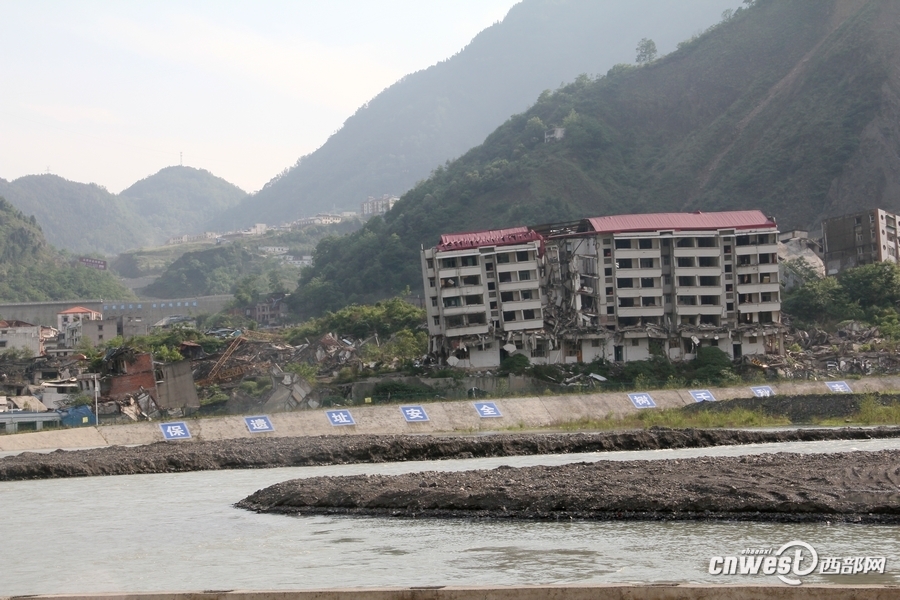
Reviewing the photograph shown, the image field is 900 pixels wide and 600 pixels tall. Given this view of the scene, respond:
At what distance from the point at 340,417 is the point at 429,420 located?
425 centimetres

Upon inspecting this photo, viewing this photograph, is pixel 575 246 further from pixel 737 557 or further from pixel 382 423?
pixel 737 557

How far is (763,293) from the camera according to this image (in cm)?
7081

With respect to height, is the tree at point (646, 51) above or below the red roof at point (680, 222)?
above

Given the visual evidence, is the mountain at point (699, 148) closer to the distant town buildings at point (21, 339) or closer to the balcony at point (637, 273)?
the distant town buildings at point (21, 339)

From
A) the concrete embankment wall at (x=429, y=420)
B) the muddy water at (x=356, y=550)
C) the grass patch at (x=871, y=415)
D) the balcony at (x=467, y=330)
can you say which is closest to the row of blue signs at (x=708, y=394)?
the concrete embankment wall at (x=429, y=420)

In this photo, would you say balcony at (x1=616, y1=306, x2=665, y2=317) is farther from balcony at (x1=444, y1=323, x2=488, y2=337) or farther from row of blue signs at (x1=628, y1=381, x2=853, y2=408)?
row of blue signs at (x1=628, y1=381, x2=853, y2=408)

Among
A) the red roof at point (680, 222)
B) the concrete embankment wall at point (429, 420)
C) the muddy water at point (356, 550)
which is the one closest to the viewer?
the muddy water at point (356, 550)

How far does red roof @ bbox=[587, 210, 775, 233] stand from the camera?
228 ft

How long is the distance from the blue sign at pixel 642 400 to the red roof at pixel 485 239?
20.0 meters

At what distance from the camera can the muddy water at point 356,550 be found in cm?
1427

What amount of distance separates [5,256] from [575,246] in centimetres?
14447

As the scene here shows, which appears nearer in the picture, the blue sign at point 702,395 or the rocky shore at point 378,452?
the rocky shore at point 378,452

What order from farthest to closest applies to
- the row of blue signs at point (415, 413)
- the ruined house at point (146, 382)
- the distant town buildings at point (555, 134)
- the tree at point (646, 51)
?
the tree at point (646, 51)
the distant town buildings at point (555, 134)
the ruined house at point (146, 382)
the row of blue signs at point (415, 413)

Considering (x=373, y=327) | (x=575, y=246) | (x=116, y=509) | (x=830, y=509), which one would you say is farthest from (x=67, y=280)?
(x=830, y=509)
